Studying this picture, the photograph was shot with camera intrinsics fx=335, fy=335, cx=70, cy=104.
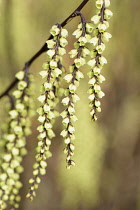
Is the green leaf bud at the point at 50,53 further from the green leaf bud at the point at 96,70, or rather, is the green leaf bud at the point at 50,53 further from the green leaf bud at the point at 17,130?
the green leaf bud at the point at 17,130

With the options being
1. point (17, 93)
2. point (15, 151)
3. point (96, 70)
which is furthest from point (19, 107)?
point (96, 70)

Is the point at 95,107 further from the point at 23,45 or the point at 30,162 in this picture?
the point at 30,162

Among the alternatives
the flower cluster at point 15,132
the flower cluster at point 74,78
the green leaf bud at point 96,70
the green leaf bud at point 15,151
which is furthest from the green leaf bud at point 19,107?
the green leaf bud at point 96,70

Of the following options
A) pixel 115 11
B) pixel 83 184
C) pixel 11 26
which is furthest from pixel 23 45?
pixel 83 184

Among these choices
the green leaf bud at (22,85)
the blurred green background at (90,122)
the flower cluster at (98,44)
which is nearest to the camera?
the flower cluster at (98,44)

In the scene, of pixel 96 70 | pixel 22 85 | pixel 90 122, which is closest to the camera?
pixel 96 70

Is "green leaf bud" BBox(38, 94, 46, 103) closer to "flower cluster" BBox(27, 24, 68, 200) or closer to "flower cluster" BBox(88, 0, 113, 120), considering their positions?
"flower cluster" BBox(27, 24, 68, 200)

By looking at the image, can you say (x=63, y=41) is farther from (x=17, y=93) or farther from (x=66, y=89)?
(x=17, y=93)

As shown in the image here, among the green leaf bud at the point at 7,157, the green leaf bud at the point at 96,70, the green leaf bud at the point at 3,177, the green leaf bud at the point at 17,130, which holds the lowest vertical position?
the green leaf bud at the point at 3,177

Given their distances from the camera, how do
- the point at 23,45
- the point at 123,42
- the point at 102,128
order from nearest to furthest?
1. the point at 23,45
2. the point at 123,42
3. the point at 102,128
